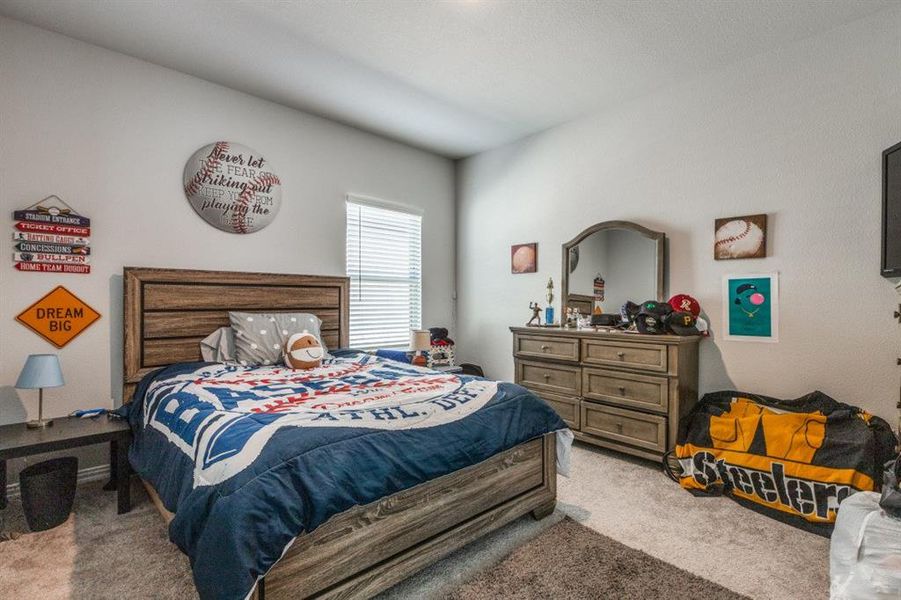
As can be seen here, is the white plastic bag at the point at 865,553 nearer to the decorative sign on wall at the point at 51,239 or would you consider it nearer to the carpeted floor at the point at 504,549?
the carpeted floor at the point at 504,549

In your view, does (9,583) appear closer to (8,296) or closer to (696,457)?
(8,296)

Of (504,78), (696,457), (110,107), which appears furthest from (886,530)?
(110,107)

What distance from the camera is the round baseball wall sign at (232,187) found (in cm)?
300

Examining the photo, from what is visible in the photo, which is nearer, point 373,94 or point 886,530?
point 886,530

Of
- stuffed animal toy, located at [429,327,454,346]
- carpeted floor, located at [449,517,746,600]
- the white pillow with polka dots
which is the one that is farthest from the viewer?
stuffed animal toy, located at [429,327,454,346]

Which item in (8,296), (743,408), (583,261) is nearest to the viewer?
(8,296)

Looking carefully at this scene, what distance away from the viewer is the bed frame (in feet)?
4.60

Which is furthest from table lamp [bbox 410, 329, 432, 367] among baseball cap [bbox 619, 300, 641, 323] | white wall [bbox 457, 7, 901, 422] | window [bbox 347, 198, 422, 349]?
baseball cap [bbox 619, 300, 641, 323]

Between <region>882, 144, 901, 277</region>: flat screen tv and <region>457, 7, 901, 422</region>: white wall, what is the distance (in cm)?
23

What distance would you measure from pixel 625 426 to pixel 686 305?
2.96ft

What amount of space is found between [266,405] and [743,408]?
8.45ft

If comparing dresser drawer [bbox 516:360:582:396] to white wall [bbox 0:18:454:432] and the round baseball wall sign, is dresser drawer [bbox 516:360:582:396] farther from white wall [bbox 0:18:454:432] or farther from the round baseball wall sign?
the round baseball wall sign

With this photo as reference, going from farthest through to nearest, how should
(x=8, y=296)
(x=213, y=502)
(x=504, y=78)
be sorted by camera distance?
(x=504, y=78)
(x=8, y=296)
(x=213, y=502)

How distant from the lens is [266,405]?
176cm
